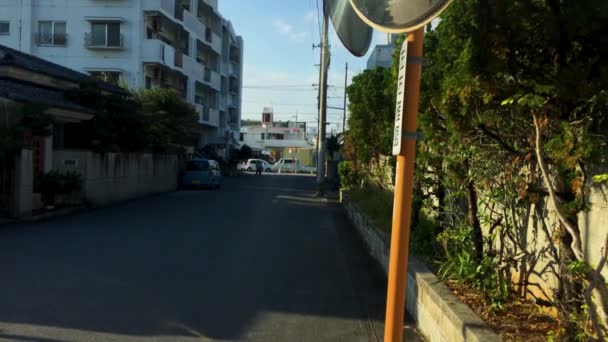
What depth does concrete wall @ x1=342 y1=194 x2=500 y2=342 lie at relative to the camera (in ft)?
15.3

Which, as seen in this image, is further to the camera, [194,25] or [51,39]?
[194,25]

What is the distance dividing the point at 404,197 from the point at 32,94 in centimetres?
1746

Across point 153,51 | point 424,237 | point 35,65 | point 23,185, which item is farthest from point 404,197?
point 153,51

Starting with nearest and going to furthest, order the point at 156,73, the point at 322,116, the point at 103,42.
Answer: the point at 322,116
the point at 103,42
the point at 156,73

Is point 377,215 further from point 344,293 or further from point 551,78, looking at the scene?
point 551,78

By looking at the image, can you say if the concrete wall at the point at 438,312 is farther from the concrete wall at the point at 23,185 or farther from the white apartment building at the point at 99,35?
the white apartment building at the point at 99,35

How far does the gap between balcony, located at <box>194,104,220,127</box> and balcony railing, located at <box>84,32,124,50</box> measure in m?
8.70

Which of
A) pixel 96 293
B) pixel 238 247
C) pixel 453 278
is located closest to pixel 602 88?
pixel 453 278

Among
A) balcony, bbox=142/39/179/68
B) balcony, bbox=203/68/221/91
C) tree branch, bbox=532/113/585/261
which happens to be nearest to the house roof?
balcony, bbox=142/39/179/68

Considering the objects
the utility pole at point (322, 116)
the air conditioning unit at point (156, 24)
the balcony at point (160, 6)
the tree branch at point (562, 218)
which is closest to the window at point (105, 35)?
the balcony at point (160, 6)

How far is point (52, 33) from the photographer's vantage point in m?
38.3

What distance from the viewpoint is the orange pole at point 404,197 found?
3102 millimetres

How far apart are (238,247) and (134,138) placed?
1261 centimetres

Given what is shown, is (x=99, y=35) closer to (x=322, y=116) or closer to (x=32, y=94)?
(x=322, y=116)
